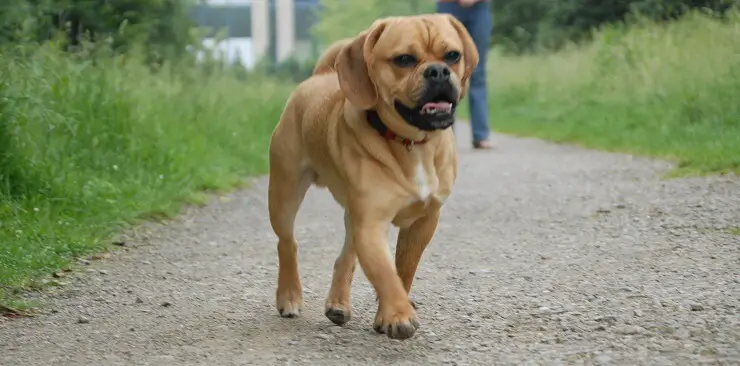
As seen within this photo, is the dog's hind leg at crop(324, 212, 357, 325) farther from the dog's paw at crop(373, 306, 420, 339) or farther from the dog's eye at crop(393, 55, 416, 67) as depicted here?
the dog's eye at crop(393, 55, 416, 67)

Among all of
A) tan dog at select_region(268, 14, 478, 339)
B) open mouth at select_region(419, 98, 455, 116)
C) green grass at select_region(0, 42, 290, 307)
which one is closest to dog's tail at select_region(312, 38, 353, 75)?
tan dog at select_region(268, 14, 478, 339)

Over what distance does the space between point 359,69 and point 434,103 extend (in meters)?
0.33

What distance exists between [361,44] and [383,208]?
0.62 metres

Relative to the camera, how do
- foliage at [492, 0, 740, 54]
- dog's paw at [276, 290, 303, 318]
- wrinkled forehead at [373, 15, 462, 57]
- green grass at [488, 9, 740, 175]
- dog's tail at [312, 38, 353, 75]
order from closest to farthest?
wrinkled forehead at [373, 15, 462, 57]
dog's paw at [276, 290, 303, 318]
dog's tail at [312, 38, 353, 75]
green grass at [488, 9, 740, 175]
foliage at [492, 0, 740, 54]

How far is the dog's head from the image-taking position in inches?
137

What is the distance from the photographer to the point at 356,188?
3.49 m

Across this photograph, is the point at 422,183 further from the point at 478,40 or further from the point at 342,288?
the point at 478,40

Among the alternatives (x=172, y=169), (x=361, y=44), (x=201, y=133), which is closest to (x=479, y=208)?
(x=172, y=169)

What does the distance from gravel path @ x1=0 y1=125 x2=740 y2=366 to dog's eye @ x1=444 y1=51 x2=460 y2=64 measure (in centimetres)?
91

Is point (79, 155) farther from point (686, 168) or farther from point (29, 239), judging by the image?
point (686, 168)

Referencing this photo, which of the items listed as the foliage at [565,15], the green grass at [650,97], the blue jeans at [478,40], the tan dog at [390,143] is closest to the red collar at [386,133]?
the tan dog at [390,143]

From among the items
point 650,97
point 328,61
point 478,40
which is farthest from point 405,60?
point 650,97

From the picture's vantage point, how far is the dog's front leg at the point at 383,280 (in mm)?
3258

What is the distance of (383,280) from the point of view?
3336 mm
